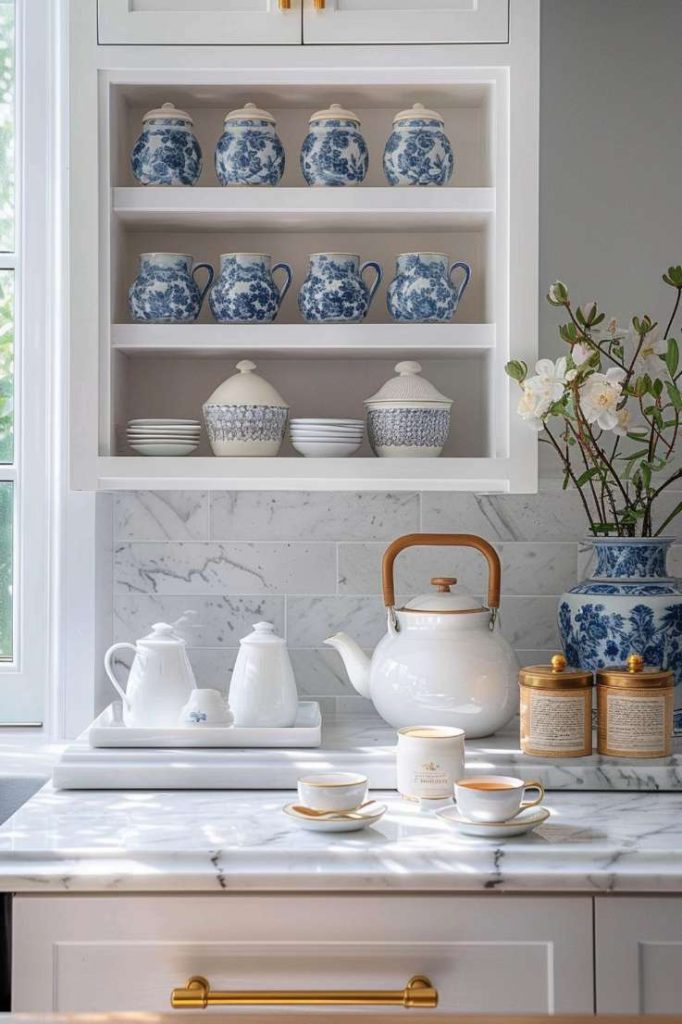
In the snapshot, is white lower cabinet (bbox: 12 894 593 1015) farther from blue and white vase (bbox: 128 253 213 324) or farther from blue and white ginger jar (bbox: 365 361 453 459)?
blue and white vase (bbox: 128 253 213 324)

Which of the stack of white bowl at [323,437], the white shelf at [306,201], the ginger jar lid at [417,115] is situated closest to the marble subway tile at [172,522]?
the stack of white bowl at [323,437]

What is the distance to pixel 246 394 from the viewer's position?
6.42 ft

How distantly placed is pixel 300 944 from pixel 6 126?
5.41 feet

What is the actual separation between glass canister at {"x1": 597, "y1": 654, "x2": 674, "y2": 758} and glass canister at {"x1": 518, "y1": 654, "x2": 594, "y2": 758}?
0.03 m

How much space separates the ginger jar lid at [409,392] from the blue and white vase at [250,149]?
0.41 meters

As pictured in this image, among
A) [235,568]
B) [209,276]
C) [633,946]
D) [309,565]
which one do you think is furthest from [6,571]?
[633,946]

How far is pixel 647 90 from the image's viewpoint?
2217 millimetres

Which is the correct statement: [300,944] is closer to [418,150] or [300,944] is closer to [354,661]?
[354,661]

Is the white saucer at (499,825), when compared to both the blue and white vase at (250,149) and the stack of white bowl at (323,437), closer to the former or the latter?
the stack of white bowl at (323,437)

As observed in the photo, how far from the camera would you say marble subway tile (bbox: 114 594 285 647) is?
7.34 ft

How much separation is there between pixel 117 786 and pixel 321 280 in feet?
2.97

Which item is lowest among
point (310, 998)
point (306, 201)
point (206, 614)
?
point (310, 998)

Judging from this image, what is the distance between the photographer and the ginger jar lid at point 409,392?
1952mm

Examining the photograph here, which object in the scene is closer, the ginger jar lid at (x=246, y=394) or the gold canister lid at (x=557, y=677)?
the gold canister lid at (x=557, y=677)
